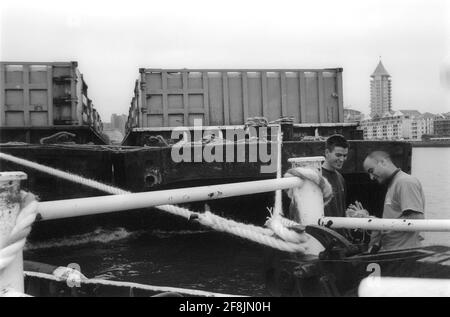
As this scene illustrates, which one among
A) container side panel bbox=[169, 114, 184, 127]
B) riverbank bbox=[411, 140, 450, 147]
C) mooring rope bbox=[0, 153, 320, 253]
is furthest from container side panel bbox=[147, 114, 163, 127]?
riverbank bbox=[411, 140, 450, 147]

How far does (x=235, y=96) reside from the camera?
32.3 feet

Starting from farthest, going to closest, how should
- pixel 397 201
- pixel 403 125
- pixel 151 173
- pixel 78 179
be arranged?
pixel 403 125 → pixel 151 173 → pixel 397 201 → pixel 78 179

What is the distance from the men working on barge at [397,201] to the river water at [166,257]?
244 cm

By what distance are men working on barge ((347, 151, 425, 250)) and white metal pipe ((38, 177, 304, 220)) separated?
1206 millimetres

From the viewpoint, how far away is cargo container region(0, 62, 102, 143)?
9.30 meters

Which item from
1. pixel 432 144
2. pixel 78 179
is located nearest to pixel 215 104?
pixel 78 179

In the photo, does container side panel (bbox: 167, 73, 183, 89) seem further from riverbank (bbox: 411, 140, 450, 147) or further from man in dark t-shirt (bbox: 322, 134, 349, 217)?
riverbank (bbox: 411, 140, 450, 147)

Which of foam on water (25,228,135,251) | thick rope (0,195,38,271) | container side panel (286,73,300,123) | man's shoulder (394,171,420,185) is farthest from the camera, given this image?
container side panel (286,73,300,123)

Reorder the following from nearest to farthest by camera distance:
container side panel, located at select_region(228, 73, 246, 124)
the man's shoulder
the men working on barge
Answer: the men working on barge, the man's shoulder, container side panel, located at select_region(228, 73, 246, 124)

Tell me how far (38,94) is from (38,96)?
0.04m

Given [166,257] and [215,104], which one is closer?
[166,257]

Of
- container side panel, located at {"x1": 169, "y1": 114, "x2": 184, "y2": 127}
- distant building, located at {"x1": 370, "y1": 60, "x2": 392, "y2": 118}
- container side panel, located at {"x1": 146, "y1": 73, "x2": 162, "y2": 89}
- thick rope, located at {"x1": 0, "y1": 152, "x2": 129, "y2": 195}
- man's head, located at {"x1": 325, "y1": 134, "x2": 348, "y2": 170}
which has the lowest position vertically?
thick rope, located at {"x1": 0, "y1": 152, "x2": 129, "y2": 195}

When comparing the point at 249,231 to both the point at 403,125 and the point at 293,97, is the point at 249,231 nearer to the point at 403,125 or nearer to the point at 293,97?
the point at 293,97
